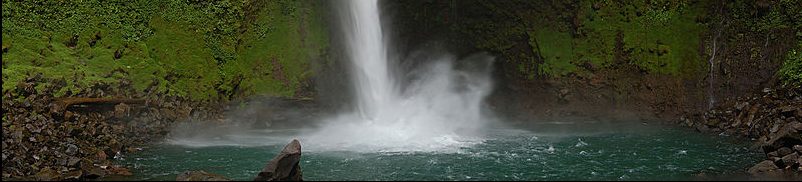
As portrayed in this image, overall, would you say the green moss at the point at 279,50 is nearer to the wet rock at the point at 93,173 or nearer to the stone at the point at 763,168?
the wet rock at the point at 93,173

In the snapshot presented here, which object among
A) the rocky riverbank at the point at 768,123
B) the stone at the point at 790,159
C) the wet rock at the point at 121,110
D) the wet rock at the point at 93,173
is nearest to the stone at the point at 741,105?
the rocky riverbank at the point at 768,123

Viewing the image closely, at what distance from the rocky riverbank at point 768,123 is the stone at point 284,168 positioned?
1121 cm

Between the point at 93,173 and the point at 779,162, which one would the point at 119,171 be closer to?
the point at 93,173

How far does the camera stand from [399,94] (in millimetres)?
31000

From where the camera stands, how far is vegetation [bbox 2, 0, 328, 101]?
2275cm

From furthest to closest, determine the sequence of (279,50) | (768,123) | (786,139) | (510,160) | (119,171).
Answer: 1. (279,50)
2. (768,123)
3. (510,160)
4. (786,139)
5. (119,171)

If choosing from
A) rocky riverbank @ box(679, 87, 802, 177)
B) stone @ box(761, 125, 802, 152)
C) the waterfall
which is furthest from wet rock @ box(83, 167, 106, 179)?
stone @ box(761, 125, 802, 152)

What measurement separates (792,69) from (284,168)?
20292 mm

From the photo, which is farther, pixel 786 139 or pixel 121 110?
pixel 121 110

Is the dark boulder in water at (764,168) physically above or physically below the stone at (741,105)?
below

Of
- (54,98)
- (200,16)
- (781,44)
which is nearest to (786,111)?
(781,44)

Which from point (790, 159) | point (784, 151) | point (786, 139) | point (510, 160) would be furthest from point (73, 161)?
point (786, 139)

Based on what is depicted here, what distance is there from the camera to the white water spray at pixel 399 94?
2598cm

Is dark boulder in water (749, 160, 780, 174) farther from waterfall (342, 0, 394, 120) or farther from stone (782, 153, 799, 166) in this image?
waterfall (342, 0, 394, 120)
